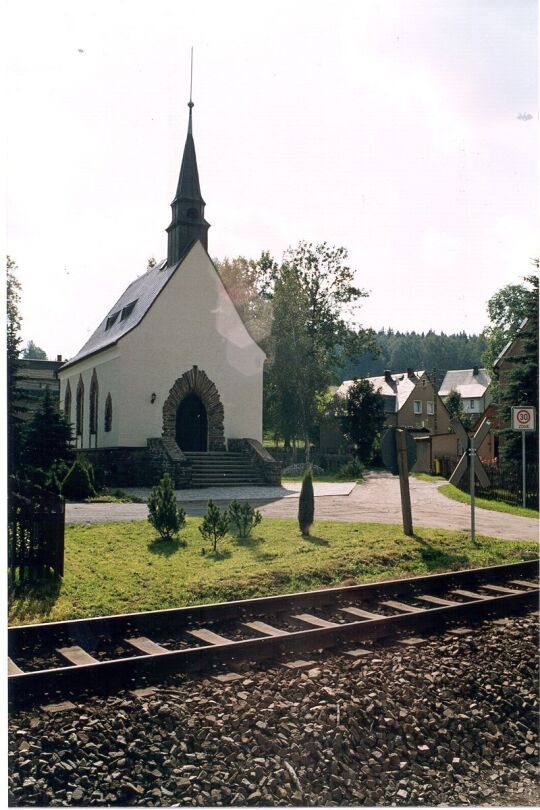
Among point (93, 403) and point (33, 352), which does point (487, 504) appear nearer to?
point (93, 403)

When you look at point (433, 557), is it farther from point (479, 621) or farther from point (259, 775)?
point (259, 775)

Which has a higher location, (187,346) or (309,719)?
(187,346)

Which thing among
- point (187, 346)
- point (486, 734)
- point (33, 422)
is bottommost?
point (486, 734)

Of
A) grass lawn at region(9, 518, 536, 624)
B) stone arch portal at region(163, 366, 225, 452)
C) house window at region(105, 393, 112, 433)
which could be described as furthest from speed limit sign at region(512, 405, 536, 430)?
stone arch portal at region(163, 366, 225, 452)

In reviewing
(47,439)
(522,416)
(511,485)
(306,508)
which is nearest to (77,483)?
(47,439)

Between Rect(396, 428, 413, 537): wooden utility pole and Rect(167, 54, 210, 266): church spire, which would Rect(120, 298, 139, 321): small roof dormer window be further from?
Rect(396, 428, 413, 537): wooden utility pole

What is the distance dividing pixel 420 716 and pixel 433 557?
16.2 ft

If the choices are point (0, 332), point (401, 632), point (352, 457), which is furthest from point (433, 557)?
point (352, 457)

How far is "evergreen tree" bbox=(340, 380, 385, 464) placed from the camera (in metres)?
23.7

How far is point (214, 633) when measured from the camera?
495 cm

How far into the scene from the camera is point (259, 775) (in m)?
3.13

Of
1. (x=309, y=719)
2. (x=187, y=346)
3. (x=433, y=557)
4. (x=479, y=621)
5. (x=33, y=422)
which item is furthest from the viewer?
(x=187, y=346)

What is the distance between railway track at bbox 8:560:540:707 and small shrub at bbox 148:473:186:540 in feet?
11.4

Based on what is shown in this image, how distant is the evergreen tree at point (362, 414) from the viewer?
2373 centimetres
